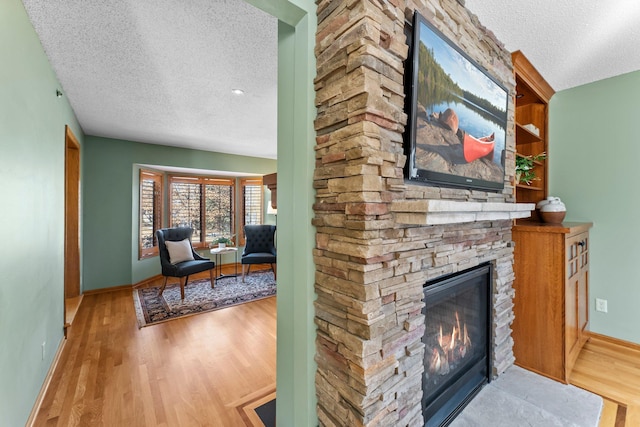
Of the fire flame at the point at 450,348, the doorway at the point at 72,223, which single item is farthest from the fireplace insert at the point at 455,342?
the doorway at the point at 72,223

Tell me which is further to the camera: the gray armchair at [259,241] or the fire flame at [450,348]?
the gray armchair at [259,241]

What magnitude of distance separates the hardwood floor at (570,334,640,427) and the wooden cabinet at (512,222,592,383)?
13 cm

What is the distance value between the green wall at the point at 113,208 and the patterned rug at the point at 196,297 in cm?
53

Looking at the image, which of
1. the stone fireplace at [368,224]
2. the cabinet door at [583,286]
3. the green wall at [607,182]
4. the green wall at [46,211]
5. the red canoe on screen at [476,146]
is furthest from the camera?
the green wall at [607,182]

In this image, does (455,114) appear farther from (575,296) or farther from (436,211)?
(575,296)

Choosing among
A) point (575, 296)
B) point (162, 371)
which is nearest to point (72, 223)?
point (162, 371)

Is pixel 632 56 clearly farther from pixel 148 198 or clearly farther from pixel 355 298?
pixel 148 198

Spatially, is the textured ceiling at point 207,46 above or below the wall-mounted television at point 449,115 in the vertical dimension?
above

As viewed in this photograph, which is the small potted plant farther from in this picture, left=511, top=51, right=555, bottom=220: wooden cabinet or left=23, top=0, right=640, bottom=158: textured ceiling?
left=23, top=0, right=640, bottom=158: textured ceiling

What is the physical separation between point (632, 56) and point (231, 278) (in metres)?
5.62

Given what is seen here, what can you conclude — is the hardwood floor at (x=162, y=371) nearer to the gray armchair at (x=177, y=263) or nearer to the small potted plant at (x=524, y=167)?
the gray armchair at (x=177, y=263)

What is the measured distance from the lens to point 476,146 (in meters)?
1.64

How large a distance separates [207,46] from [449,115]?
5.56 feet

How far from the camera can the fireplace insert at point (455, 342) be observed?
4.78 feet
